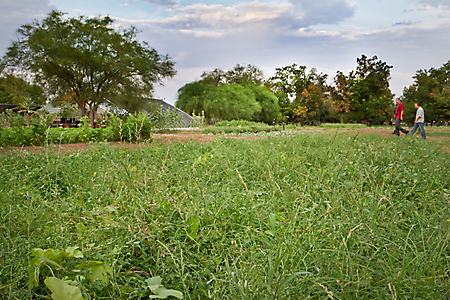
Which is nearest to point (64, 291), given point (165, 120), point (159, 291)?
point (159, 291)

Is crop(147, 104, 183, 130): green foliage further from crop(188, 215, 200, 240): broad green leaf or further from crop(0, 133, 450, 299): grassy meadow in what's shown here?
crop(188, 215, 200, 240): broad green leaf

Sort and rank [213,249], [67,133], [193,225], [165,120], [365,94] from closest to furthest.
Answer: [213,249] → [193,225] → [67,133] → [165,120] → [365,94]

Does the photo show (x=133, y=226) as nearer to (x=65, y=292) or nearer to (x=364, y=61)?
(x=65, y=292)

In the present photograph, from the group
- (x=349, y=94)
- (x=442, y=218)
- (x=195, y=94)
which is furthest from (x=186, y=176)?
(x=349, y=94)

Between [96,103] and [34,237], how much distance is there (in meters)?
22.8

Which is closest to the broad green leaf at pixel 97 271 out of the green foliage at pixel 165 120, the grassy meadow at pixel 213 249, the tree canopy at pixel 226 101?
the grassy meadow at pixel 213 249

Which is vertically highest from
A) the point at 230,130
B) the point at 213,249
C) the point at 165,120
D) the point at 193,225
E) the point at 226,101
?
the point at 226,101

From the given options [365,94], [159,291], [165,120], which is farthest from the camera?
[365,94]

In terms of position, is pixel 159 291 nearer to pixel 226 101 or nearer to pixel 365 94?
pixel 226 101

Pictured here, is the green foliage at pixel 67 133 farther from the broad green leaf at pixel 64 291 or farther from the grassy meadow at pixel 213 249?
the broad green leaf at pixel 64 291

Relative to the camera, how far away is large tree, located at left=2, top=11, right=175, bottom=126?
18859 millimetres

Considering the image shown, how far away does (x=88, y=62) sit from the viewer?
64.2 ft

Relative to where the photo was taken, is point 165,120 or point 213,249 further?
point 165,120

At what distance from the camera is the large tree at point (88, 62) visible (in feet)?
61.9
